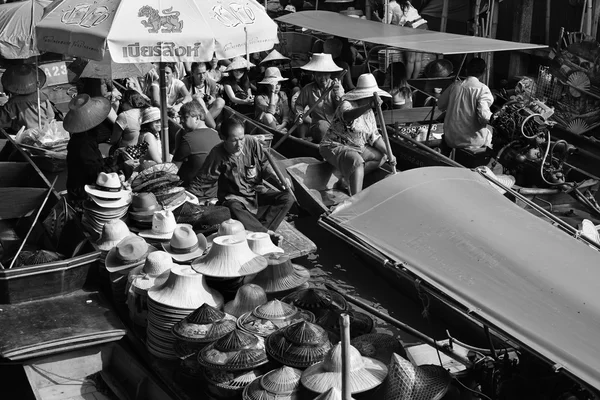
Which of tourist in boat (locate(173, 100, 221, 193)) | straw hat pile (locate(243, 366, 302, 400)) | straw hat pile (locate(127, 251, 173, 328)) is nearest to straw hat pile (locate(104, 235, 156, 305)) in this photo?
straw hat pile (locate(127, 251, 173, 328))

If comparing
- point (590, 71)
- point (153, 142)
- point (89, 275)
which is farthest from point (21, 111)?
point (590, 71)

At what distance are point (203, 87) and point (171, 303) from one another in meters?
6.58

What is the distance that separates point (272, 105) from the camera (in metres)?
11.1

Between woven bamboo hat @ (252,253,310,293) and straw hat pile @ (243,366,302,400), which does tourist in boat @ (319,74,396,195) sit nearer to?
woven bamboo hat @ (252,253,310,293)

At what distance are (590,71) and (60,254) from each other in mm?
7417

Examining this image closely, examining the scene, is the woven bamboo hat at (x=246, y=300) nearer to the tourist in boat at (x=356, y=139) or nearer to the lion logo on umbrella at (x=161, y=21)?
the lion logo on umbrella at (x=161, y=21)

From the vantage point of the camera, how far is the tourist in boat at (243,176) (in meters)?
7.17

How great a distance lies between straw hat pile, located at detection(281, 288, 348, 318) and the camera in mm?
5445

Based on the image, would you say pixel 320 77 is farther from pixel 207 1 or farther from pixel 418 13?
pixel 418 13

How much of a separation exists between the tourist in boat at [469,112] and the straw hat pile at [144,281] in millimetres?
4469

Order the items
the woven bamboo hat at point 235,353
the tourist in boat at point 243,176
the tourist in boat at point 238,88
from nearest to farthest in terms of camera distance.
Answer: the woven bamboo hat at point 235,353, the tourist in boat at point 243,176, the tourist in boat at point 238,88

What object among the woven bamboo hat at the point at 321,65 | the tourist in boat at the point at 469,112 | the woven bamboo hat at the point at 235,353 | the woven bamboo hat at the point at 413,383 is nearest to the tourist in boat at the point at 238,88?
the woven bamboo hat at the point at 321,65

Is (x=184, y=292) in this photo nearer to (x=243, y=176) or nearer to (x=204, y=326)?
(x=204, y=326)

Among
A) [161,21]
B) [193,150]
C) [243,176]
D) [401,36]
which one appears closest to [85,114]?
[193,150]
